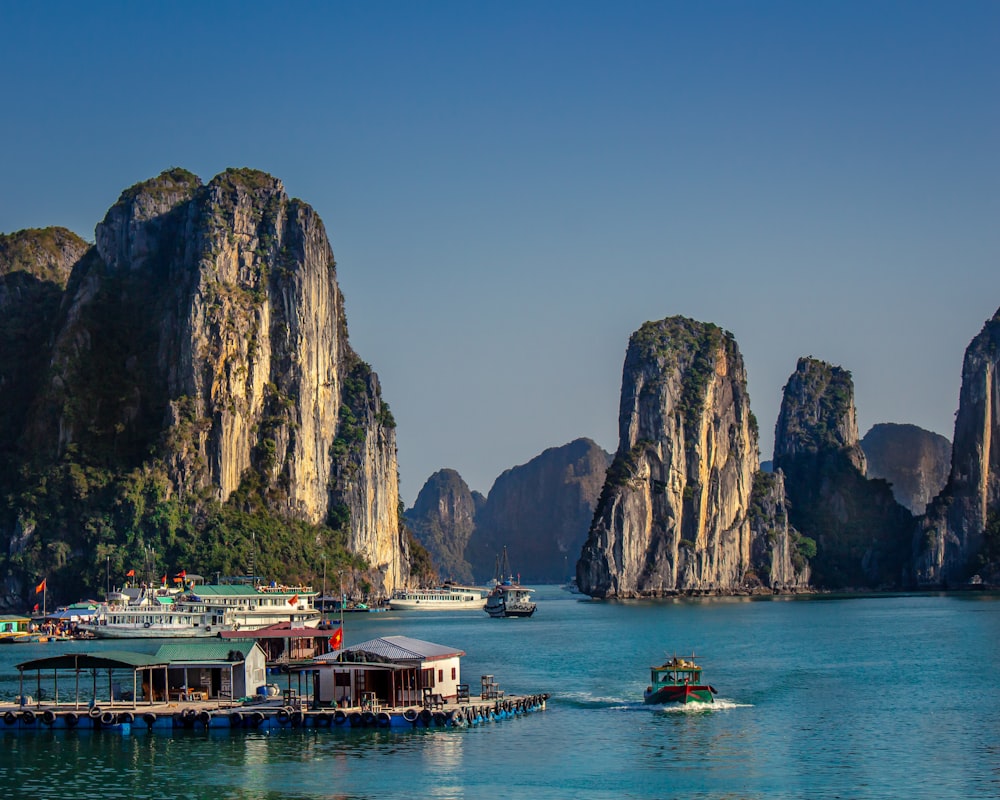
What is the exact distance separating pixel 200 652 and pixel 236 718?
689 centimetres

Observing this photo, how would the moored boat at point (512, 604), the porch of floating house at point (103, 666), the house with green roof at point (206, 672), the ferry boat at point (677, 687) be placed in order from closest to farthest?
the porch of floating house at point (103, 666)
the house with green roof at point (206, 672)
the ferry boat at point (677, 687)
the moored boat at point (512, 604)

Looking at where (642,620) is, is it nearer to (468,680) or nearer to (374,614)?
(374,614)


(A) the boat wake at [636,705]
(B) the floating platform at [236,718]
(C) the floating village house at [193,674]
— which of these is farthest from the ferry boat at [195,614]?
(B) the floating platform at [236,718]

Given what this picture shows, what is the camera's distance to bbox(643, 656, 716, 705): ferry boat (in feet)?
235

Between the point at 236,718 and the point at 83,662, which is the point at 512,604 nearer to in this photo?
the point at 83,662

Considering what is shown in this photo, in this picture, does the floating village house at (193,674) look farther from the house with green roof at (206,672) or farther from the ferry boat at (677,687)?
the ferry boat at (677,687)

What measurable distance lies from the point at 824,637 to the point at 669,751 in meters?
68.2

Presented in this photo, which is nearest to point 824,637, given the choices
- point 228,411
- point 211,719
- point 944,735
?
point 944,735

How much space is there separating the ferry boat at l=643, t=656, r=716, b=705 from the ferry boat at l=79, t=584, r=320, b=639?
54912mm

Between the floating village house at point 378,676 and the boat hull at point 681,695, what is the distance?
11.2 meters

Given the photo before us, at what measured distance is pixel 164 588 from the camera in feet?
503

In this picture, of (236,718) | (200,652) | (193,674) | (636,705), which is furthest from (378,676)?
(636,705)

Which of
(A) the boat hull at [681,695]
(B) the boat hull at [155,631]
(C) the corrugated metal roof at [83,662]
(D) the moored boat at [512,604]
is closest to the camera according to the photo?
(C) the corrugated metal roof at [83,662]

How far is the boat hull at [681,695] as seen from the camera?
71.5 m
